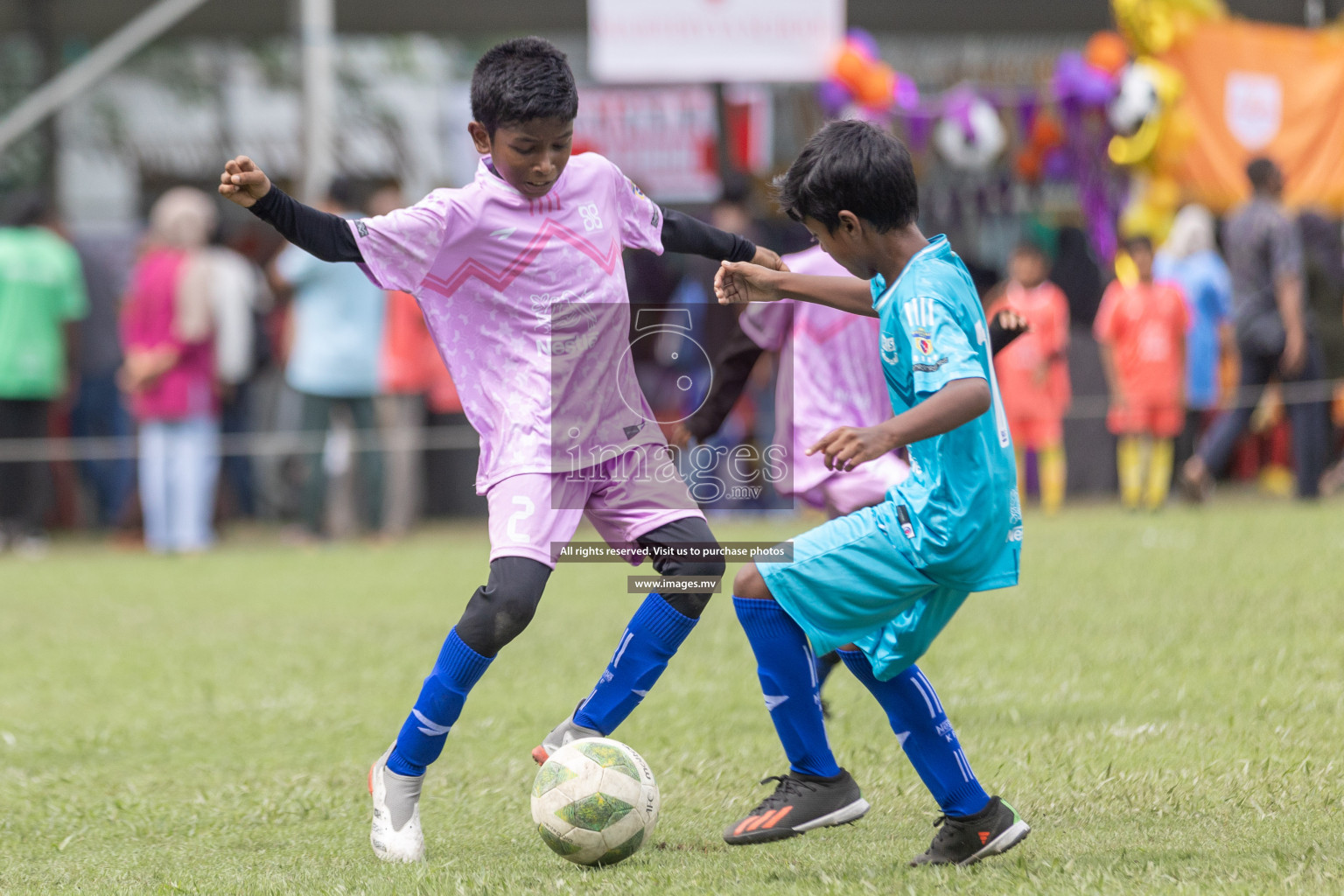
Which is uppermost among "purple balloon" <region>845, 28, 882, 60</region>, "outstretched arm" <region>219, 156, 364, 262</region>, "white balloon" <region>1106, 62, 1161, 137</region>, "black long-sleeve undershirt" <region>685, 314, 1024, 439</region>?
"purple balloon" <region>845, 28, 882, 60</region>

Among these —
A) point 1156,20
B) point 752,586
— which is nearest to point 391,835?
point 752,586

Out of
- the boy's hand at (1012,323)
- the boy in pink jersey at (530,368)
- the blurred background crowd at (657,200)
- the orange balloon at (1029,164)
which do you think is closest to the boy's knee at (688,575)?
the boy in pink jersey at (530,368)

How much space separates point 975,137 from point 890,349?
952 cm

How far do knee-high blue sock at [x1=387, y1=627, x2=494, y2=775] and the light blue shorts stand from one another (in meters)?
0.77

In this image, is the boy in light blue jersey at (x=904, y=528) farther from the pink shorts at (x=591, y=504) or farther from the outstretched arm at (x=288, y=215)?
the outstretched arm at (x=288, y=215)

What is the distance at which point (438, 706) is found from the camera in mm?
3756

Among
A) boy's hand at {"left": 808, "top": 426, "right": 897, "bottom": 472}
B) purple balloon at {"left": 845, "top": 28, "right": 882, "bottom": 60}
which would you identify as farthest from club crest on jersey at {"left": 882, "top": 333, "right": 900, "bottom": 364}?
purple balloon at {"left": 845, "top": 28, "right": 882, "bottom": 60}

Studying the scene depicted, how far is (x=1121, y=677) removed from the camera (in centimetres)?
556

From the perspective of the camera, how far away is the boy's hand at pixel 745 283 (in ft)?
12.0

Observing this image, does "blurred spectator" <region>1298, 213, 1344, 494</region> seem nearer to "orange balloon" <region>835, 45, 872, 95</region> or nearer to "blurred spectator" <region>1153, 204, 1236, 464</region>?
"blurred spectator" <region>1153, 204, 1236, 464</region>

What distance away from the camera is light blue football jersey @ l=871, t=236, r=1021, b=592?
326 centimetres

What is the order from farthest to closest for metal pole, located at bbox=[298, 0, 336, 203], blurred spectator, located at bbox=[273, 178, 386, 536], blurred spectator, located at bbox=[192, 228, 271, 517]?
metal pole, located at bbox=[298, 0, 336, 203], blurred spectator, located at bbox=[192, 228, 271, 517], blurred spectator, located at bbox=[273, 178, 386, 536]

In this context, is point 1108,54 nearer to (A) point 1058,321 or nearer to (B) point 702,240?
(A) point 1058,321

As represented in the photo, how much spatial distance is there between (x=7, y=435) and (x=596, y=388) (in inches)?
327
